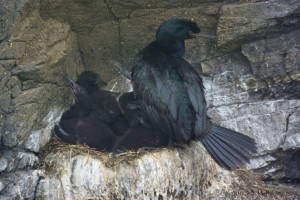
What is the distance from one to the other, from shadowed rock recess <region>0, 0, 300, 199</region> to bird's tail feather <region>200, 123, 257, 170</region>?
0.22m

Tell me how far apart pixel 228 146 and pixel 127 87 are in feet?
5.50

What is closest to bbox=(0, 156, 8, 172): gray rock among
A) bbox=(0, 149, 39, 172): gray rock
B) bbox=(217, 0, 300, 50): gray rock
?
bbox=(0, 149, 39, 172): gray rock

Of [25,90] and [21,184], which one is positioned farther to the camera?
[25,90]

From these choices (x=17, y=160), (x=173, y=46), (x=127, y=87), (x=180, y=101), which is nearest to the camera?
(x=17, y=160)

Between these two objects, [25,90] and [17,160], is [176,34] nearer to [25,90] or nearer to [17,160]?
[25,90]

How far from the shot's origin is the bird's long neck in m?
6.44

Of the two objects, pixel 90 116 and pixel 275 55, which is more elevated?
pixel 275 55

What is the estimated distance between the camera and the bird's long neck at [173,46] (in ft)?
21.1

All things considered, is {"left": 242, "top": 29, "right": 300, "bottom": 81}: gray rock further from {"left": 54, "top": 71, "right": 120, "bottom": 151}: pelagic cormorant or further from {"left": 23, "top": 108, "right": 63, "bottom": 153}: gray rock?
{"left": 23, "top": 108, "right": 63, "bottom": 153}: gray rock

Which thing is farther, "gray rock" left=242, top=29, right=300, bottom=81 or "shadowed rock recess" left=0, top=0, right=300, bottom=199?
"gray rock" left=242, top=29, right=300, bottom=81

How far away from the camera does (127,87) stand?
725 cm

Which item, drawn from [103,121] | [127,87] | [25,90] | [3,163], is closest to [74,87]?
[103,121]

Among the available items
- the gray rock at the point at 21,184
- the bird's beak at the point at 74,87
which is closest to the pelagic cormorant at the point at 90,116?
the bird's beak at the point at 74,87

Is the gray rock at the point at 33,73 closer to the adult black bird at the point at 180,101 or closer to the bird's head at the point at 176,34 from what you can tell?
the adult black bird at the point at 180,101
